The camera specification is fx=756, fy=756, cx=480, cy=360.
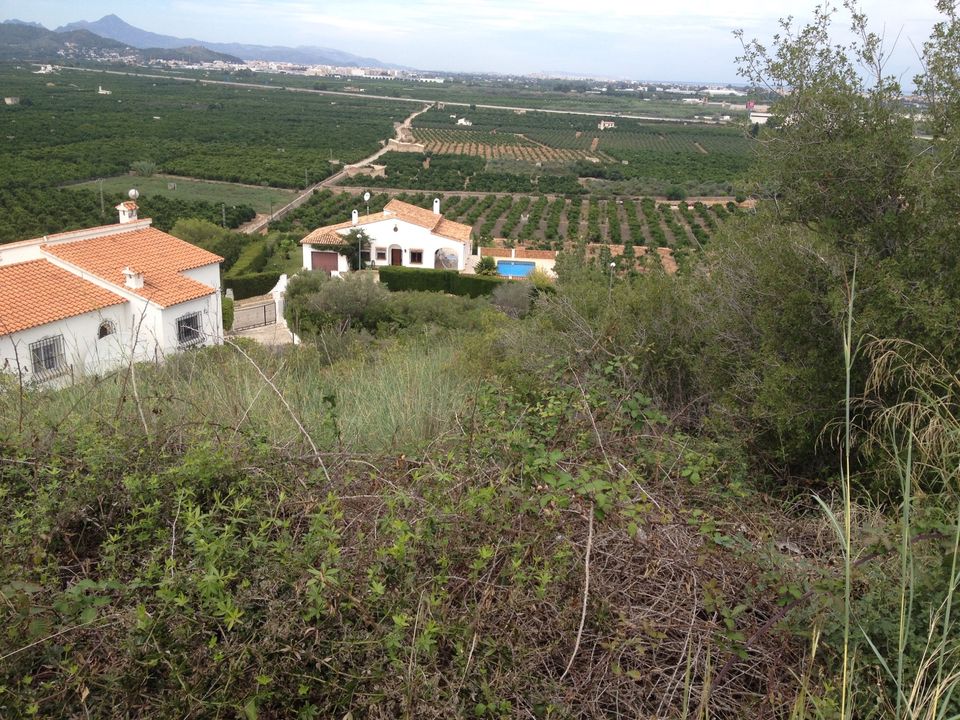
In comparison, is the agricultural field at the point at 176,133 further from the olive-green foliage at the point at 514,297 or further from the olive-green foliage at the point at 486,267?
the olive-green foliage at the point at 514,297

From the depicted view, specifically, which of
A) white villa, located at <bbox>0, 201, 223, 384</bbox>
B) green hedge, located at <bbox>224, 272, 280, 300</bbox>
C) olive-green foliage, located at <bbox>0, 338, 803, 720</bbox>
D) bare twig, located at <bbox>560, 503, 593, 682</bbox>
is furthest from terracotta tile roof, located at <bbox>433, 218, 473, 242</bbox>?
bare twig, located at <bbox>560, 503, 593, 682</bbox>

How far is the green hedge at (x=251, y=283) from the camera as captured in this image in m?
25.7

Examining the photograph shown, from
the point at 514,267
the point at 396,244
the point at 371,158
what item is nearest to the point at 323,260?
the point at 396,244

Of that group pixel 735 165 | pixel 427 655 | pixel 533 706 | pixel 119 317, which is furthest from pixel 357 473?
pixel 735 165

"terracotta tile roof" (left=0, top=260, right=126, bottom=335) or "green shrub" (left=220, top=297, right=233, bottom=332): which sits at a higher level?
"terracotta tile roof" (left=0, top=260, right=126, bottom=335)

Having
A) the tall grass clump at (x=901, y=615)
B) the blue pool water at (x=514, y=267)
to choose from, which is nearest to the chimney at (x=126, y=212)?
the blue pool water at (x=514, y=267)

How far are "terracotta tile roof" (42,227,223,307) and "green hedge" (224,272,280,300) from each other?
9.22 meters

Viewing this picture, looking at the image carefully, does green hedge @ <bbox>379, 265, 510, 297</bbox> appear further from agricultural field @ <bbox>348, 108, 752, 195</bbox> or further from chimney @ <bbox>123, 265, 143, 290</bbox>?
agricultural field @ <bbox>348, 108, 752, 195</bbox>

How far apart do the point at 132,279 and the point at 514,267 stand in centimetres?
1906

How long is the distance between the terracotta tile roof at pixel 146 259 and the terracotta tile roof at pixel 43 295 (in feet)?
1.25

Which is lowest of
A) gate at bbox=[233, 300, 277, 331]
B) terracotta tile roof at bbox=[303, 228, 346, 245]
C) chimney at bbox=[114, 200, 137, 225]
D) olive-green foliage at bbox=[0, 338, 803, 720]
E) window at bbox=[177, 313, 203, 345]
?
gate at bbox=[233, 300, 277, 331]

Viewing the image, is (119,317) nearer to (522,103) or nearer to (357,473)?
(357,473)

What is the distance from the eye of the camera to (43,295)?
40.5ft

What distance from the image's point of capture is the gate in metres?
21.5
